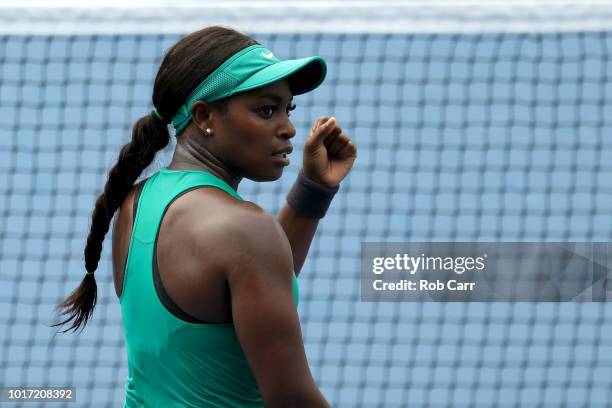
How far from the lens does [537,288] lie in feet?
13.4

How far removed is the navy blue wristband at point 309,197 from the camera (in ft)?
6.44

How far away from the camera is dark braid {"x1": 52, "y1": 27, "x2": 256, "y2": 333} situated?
5.31 feet

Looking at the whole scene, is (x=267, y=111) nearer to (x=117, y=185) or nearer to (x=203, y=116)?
(x=203, y=116)

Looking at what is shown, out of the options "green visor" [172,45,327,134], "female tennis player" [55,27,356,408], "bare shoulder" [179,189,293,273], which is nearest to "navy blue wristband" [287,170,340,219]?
"female tennis player" [55,27,356,408]

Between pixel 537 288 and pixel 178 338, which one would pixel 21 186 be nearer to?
pixel 537 288

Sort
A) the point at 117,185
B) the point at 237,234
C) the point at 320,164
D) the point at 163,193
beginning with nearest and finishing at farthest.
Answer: the point at 237,234 < the point at 163,193 < the point at 117,185 < the point at 320,164

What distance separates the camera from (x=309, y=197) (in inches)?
77.4

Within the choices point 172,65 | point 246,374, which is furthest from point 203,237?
point 172,65

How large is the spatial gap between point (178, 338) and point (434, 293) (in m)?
2.57

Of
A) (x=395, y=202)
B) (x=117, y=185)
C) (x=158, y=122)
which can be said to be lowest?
(x=117, y=185)

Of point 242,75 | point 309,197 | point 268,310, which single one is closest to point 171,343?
point 268,310

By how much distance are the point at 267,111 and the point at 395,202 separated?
3.04m

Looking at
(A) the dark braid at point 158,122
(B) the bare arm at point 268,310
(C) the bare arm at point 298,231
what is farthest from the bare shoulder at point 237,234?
(C) the bare arm at point 298,231

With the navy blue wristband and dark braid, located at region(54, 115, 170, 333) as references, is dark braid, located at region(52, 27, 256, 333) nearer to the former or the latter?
dark braid, located at region(54, 115, 170, 333)
